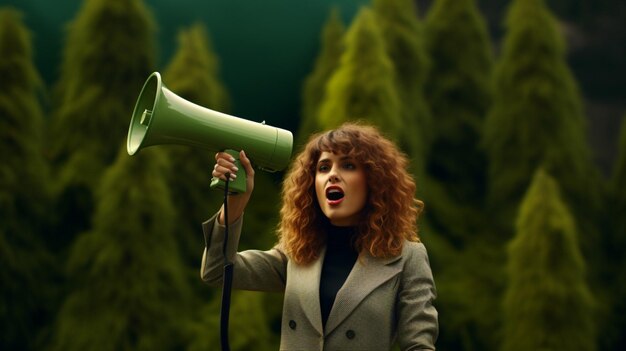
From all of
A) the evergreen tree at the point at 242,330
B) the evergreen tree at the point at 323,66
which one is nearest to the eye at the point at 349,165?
the evergreen tree at the point at 242,330

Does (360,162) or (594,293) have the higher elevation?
(360,162)

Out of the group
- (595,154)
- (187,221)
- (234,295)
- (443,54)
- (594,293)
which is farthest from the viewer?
(595,154)

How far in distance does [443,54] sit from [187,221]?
386 cm

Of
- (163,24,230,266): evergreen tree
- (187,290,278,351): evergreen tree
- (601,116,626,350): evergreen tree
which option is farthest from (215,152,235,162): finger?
(601,116,626,350): evergreen tree

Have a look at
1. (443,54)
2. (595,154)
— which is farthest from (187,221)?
(595,154)

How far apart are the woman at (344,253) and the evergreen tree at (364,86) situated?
5758 millimetres

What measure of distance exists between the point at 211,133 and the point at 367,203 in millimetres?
549

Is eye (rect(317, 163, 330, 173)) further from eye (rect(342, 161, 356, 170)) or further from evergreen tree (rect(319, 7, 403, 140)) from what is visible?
evergreen tree (rect(319, 7, 403, 140))

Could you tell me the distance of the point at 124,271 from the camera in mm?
8180

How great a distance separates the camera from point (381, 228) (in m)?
3.03

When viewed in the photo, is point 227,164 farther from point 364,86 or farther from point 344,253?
point 364,86

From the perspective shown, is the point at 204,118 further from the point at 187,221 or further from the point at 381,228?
the point at 187,221

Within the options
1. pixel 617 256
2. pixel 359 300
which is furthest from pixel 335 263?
pixel 617 256

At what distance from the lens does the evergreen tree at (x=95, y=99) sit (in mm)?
8750
